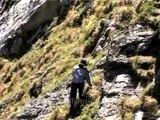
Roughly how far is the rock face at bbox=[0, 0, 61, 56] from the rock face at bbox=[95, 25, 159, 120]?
17.1 meters

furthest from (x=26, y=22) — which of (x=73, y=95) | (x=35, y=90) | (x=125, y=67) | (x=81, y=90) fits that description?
(x=125, y=67)

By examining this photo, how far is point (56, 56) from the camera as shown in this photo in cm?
3195

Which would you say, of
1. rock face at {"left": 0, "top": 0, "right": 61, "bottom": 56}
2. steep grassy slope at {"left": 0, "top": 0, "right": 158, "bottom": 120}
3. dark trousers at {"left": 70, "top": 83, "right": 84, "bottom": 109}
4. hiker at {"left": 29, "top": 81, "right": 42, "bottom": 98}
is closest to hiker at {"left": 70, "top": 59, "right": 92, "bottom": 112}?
dark trousers at {"left": 70, "top": 83, "right": 84, "bottom": 109}

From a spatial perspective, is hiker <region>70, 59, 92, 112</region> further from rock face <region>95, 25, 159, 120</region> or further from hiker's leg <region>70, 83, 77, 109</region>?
rock face <region>95, 25, 159, 120</region>

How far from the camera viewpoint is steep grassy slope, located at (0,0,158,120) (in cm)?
2653

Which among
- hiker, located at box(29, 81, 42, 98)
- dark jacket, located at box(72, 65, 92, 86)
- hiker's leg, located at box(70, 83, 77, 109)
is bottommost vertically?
hiker, located at box(29, 81, 42, 98)

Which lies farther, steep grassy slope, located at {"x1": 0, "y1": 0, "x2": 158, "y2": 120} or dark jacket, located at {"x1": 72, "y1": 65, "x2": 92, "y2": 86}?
steep grassy slope, located at {"x1": 0, "y1": 0, "x2": 158, "y2": 120}

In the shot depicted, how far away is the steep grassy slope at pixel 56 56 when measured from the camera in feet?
87.1

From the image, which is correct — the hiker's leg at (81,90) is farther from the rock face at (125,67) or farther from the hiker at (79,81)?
the rock face at (125,67)

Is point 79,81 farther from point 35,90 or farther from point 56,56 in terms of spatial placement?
point 56,56

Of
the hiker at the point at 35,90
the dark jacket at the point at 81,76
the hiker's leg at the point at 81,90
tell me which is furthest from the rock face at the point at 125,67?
the hiker at the point at 35,90

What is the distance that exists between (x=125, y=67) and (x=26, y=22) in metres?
20.4

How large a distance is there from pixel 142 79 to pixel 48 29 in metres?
18.6

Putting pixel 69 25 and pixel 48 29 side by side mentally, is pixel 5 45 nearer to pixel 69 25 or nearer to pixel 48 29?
pixel 48 29
